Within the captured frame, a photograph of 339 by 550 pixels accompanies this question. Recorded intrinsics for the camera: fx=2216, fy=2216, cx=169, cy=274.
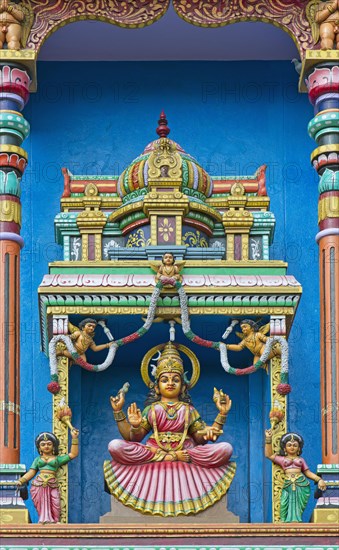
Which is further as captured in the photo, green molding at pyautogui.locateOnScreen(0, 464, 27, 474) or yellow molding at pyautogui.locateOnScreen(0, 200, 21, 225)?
yellow molding at pyautogui.locateOnScreen(0, 200, 21, 225)

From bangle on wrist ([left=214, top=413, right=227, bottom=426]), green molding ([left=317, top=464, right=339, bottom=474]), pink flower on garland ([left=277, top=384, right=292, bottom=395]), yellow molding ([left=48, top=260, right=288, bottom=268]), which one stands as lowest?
green molding ([left=317, top=464, right=339, bottom=474])

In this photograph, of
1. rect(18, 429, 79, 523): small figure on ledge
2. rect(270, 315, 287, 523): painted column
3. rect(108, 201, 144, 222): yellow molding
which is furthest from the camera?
rect(108, 201, 144, 222): yellow molding

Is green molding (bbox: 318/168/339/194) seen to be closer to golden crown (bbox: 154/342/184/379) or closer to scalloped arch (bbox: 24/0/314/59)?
scalloped arch (bbox: 24/0/314/59)

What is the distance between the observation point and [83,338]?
1484cm

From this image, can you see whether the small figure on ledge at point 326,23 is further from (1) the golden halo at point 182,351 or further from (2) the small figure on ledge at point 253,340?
(1) the golden halo at point 182,351

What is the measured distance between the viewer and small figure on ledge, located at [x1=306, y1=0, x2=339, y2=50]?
15.5m

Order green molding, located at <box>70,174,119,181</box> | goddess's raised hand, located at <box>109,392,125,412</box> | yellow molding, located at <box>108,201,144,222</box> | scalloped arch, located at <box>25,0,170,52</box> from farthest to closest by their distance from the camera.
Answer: green molding, located at <box>70,174,119,181</box>
scalloped arch, located at <box>25,0,170,52</box>
yellow molding, located at <box>108,201,144,222</box>
goddess's raised hand, located at <box>109,392,125,412</box>

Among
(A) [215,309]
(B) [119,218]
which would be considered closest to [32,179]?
(B) [119,218]

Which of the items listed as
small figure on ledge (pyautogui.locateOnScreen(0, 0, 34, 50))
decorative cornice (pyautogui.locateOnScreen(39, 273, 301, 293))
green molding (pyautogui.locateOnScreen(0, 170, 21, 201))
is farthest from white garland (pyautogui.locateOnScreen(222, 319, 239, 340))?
small figure on ledge (pyautogui.locateOnScreen(0, 0, 34, 50))

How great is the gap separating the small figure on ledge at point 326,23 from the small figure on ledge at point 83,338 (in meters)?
2.58

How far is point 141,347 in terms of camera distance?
1535cm

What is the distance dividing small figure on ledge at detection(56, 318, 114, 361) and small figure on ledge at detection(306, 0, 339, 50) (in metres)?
2.58

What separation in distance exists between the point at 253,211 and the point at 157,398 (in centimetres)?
168

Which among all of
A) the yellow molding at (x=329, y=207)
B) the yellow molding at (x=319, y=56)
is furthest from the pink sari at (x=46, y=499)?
the yellow molding at (x=319, y=56)
